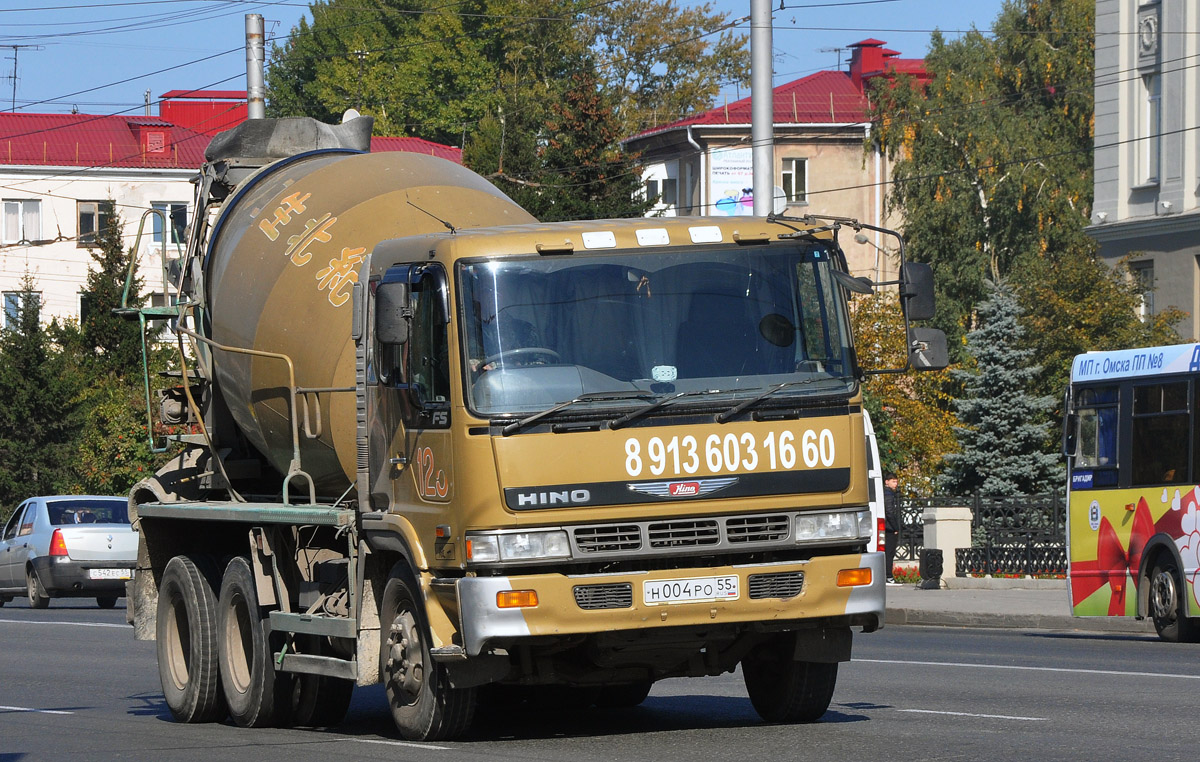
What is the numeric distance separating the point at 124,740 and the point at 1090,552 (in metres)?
12.4

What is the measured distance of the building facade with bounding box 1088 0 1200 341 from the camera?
4200 centimetres

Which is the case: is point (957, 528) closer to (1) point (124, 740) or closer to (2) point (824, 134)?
(1) point (124, 740)

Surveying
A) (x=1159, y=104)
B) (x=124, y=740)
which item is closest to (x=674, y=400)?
(x=124, y=740)

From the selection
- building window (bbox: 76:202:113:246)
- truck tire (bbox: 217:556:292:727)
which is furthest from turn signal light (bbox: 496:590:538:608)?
building window (bbox: 76:202:113:246)

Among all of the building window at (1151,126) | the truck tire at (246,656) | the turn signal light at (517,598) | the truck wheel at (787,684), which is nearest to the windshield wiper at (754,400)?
the turn signal light at (517,598)

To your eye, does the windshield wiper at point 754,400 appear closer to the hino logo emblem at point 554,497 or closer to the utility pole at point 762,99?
the hino logo emblem at point 554,497

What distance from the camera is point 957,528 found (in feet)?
99.9

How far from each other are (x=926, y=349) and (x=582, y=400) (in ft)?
6.13

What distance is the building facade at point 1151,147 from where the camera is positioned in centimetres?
4200

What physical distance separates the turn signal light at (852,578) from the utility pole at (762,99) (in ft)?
38.2

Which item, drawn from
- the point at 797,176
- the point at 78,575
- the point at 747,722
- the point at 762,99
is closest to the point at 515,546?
the point at 747,722

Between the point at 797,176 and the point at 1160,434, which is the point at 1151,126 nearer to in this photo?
the point at 797,176

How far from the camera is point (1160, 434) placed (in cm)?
1978

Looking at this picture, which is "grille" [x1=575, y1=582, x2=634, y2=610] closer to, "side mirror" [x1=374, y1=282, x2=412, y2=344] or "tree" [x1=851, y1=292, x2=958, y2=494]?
"side mirror" [x1=374, y1=282, x2=412, y2=344]
